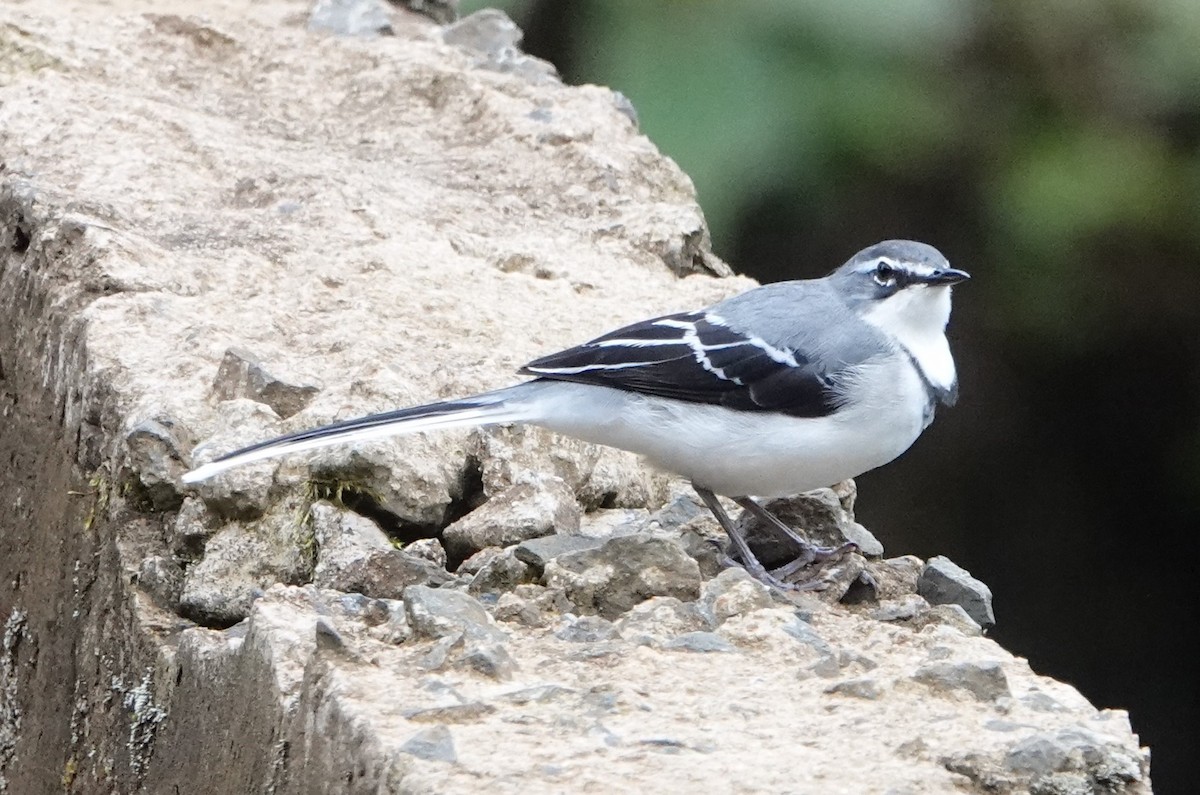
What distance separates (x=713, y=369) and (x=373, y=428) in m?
0.89

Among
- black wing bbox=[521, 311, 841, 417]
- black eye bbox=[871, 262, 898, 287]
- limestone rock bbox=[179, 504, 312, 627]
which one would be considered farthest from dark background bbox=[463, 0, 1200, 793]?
limestone rock bbox=[179, 504, 312, 627]

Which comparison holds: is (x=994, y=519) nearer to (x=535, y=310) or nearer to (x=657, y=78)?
(x=657, y=78)

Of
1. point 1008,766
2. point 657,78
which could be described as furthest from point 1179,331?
point 1008,766

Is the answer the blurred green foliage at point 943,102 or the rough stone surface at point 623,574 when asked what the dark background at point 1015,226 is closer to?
the blurred green foliage at point 943,102

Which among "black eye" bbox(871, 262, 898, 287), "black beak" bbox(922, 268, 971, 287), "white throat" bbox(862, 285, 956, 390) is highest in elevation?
"black beak" bbox(922, 268, 971, 287)

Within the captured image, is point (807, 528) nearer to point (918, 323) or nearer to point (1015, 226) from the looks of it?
point (918, 323)

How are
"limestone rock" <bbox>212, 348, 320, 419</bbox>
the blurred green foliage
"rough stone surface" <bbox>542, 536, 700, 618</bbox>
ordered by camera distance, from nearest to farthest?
"rough stone surface" <bbox>542, 536, 700, 618</bbox> < "limestone rock" <bbox>212, 348, 320, 419</bbox> < the blurred green foliage

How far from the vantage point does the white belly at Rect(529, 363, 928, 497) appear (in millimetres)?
3494

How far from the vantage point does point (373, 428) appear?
3076 millimetres

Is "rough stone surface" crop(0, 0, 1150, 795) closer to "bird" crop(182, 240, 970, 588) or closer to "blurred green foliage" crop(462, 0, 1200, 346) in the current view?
"bird" crop(182, 240, 970, 588)

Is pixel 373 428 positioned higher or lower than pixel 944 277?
lower

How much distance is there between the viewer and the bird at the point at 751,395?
3490mm

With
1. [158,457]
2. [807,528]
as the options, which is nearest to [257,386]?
[158,457]

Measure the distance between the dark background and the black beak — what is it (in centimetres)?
259
